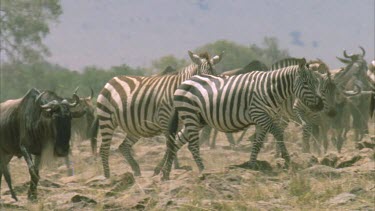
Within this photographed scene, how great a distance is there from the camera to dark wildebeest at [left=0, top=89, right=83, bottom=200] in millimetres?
7617

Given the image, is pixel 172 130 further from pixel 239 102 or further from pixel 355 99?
pixel 355 99

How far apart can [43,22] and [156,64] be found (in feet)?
37.8

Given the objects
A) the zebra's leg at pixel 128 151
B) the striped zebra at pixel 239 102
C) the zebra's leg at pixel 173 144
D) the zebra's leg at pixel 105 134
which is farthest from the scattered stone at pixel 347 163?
the zebra's leg at pixel 105 134

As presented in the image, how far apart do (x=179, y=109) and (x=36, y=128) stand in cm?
184

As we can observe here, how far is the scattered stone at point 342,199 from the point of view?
21.6ft

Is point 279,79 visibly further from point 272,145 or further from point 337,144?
point 272,145

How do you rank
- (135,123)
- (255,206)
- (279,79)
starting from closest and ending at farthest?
(255,206), (279,79), (135,123)

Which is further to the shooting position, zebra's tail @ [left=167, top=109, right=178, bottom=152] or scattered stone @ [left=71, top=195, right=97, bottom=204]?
zebra's tail @ [left=167, top=109, right=178, bottom=152]

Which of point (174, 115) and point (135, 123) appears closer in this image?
point (174, 115)

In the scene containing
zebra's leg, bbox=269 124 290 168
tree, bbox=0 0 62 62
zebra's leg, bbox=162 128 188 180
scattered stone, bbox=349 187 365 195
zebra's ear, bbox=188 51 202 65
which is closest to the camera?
scattered stone, bbox=349 187 365 195

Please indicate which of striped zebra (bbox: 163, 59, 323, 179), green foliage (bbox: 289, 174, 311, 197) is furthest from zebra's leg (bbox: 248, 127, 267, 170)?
green foliage (bbox: 289, 174, 311, 197)

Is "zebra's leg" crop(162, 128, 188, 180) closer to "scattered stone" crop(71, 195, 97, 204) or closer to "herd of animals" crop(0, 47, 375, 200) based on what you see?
"herd of animals" crop(0, 47, 375, 200)

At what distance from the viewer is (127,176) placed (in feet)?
26.1

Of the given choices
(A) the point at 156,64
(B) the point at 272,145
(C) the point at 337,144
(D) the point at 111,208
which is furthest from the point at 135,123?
(A) the point at 156,64
